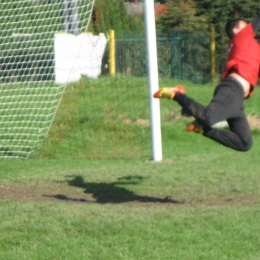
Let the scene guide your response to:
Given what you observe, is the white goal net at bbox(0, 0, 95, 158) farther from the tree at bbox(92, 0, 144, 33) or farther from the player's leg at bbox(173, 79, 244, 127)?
the player's leg at bbox(173, 79, 244, 127)

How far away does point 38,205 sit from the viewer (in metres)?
7.59

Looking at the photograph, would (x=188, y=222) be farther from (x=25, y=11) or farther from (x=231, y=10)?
(x=231, y=10)

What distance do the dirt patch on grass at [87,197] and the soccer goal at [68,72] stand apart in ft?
7.57

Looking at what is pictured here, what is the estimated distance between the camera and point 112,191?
8977 millimetres

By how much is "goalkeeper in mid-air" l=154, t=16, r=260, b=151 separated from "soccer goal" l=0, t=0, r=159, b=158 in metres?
3.45

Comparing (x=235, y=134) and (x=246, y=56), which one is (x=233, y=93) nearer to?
(x=246, y=56)

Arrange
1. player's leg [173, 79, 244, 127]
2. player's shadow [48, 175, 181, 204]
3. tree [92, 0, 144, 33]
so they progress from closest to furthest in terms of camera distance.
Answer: player's leg [173, 79, 244, 127]
player's shadow [48, 175, 181, 204]
tree [92, 0, 144, 33]

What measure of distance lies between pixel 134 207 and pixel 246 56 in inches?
85.1

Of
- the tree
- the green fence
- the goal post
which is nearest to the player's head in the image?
the goal post

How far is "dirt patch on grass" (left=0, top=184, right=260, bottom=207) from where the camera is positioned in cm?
806

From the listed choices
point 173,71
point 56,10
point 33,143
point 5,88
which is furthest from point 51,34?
point 173,71

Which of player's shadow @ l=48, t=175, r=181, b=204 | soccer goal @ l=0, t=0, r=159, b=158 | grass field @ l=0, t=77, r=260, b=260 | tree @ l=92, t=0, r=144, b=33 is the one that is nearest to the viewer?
grass field @ l=0, t=77, r=260, b=260

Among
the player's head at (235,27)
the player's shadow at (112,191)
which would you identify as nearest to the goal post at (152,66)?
the player's shadow at (112,191)

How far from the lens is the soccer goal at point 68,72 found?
1138cm
